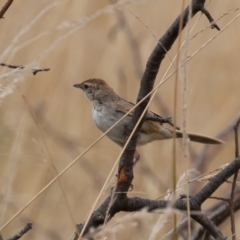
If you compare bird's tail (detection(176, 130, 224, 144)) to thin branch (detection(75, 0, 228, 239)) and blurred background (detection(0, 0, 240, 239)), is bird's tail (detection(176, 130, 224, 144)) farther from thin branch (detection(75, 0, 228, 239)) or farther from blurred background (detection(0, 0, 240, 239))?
thin branch (detection(75, 0, 228, 239))

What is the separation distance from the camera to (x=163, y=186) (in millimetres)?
3643

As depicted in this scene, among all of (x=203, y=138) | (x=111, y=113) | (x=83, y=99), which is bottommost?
(x=203, y=138)

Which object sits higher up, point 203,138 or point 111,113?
point 111,113

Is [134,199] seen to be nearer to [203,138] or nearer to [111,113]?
[203,138]

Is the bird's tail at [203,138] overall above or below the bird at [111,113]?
below

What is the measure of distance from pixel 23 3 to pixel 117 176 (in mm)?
2441

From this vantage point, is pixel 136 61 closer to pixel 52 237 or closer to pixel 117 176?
pixel 52 237

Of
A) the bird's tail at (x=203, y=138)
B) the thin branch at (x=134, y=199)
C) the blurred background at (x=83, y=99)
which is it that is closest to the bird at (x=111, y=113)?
the bird's tail at (x=203, y=138)

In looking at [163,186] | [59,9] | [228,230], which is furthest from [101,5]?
[228,230]

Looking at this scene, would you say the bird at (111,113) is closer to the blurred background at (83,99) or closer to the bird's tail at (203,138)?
the bird's tail at (203,138)

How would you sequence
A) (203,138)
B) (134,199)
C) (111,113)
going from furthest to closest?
(111,113), (203,138), (134,199)

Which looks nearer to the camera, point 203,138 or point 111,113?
point 203,138

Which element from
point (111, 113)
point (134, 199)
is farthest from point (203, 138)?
point (134, 199)

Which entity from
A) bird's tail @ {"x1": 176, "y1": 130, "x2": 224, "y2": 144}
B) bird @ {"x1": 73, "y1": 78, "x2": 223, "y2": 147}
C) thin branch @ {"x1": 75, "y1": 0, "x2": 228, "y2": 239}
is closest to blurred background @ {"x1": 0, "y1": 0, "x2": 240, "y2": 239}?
bird @ {"x1": 73, "y1": 78, "x2": 223, "y2": 147}
